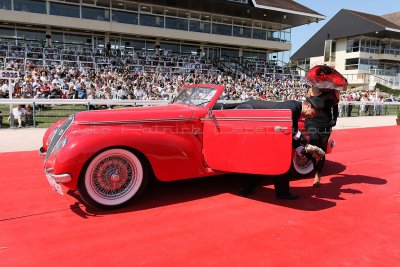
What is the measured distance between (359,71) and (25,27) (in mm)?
41216

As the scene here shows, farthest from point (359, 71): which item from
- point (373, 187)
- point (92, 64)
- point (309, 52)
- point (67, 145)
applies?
point (67, 145)

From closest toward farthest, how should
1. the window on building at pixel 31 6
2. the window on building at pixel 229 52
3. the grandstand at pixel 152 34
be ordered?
the grandstand at pixel 152 34 < the window on building at pixel 31 6 < the window on building at pixel 229 52

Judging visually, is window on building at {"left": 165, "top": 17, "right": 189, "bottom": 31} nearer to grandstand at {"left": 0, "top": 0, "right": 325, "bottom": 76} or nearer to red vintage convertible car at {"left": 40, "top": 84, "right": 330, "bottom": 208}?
grandstand at {"left": 0, "top": 0, "right": 325, "bottom": 76}

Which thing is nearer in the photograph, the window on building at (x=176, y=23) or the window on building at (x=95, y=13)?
the window on building at (x=95, y=13)

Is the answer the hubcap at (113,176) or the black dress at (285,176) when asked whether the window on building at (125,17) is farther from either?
the hubcap at (113,176)

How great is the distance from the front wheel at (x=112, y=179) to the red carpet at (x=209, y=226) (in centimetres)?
18

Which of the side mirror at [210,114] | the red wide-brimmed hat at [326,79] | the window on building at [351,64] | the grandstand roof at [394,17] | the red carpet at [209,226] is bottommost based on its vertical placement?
the red carpet at [209,226]

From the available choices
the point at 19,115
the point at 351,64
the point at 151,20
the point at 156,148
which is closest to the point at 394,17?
the point at 351,64

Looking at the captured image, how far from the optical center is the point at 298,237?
3.66 metres

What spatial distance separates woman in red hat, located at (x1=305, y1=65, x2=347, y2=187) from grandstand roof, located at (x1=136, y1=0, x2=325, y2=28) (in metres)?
26.1

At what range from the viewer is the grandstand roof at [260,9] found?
30.0 meters

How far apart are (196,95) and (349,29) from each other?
52.3m

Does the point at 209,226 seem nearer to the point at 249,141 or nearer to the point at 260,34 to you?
the point at 249,141

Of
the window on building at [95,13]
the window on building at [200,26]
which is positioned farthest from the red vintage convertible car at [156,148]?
the window on building at [200,26]
